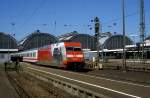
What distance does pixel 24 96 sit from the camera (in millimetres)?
21438

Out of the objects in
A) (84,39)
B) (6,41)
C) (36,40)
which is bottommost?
(6,41)

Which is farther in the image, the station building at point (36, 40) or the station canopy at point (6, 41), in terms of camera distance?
the station canopy at point (6, 41)

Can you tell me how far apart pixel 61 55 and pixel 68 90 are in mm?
23280

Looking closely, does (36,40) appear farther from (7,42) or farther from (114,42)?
(114,42)

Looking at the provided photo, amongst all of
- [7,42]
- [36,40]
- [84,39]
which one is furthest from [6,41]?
[84,39]

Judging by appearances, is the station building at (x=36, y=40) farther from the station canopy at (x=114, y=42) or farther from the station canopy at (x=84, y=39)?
the station canopy at (x=114, y=42)

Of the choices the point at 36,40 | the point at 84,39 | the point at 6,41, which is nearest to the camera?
the point at 36,40

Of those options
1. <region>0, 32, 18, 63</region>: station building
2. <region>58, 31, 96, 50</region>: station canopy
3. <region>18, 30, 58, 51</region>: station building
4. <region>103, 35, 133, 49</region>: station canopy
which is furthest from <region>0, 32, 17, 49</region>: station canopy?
<region>103, 35, 133, 49</region>: station canopy

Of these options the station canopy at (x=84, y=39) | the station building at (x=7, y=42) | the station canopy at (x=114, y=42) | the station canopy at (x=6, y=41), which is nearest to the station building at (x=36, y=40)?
the station building at (x=7, y=42)

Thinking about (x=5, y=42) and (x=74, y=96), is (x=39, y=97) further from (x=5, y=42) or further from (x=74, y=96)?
(x=5, y=42)

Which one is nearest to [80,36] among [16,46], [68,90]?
[16,46]

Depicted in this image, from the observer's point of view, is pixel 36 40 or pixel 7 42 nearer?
pixel 36 40

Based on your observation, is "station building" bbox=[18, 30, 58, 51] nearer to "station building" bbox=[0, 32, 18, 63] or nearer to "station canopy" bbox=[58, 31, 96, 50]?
"station building" bbox=[0, 32, 18, 63]

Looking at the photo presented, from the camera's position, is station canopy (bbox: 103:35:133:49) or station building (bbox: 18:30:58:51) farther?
station canopy (bbox: 103:35:133:49)
